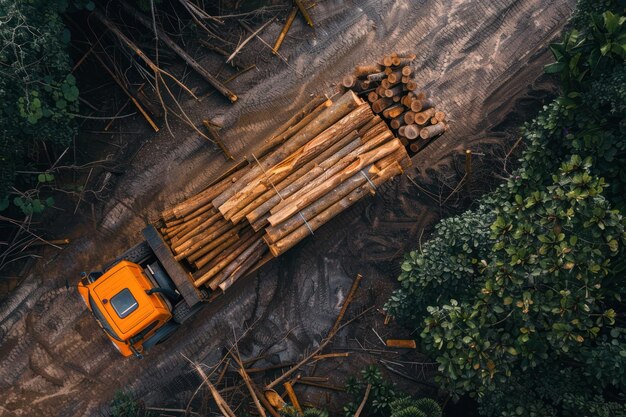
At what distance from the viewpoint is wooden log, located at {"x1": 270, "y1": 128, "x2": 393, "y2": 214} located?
1152cm

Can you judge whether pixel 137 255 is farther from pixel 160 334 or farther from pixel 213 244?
pixel 160 334

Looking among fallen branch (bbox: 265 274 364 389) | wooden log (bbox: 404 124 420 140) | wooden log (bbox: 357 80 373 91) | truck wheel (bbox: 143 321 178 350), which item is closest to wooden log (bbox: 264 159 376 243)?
wooden log (bbox: 404 124 420 140)

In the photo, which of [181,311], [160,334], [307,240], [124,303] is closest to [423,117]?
[307,240]

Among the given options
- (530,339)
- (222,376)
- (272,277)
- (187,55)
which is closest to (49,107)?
(187,55)

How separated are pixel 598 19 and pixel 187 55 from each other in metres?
9.89

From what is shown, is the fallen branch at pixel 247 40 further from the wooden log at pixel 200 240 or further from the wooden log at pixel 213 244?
the wooden log at pixel 213 244

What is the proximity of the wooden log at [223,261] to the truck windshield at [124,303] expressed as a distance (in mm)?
1463

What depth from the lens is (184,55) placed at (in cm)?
1333

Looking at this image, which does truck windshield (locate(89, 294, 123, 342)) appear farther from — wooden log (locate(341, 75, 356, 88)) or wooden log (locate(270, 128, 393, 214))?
wooden log (locate(341, 75, 356, 88))

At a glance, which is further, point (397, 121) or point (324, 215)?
point (397, 121)

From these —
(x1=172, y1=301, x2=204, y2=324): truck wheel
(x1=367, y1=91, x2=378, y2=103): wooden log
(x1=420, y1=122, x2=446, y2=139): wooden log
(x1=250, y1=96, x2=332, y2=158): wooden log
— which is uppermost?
(x1=250, y1=96, x2=332, y2=158): wooden log

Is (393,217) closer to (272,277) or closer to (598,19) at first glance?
(272,277)

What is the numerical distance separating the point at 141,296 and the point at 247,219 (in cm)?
301

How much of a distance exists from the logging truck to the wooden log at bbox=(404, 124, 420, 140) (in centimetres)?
22
